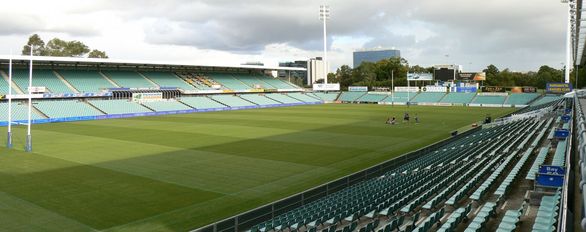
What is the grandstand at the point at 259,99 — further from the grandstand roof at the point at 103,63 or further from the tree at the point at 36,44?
the tree at the point at 36,44

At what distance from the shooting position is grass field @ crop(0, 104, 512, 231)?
49.2 ft

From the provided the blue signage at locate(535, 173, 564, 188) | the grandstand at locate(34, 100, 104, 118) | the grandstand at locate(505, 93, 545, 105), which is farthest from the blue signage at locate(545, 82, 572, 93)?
the grandstand at locate(34, 100, 104, 118)

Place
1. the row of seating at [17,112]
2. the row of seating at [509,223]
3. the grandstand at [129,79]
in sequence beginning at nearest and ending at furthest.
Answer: the row of seating at [509,223] → the row of seating at [17,112] → the grandstand at [129,79]

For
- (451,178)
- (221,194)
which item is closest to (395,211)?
(451,178)

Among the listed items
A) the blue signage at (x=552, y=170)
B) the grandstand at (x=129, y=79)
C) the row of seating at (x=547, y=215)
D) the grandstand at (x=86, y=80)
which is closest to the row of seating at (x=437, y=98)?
the grandstand at (x=129, y=79)

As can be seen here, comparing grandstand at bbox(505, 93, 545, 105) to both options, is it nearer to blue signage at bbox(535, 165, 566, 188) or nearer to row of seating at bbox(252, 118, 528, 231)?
row of seating at bbox(252, 118, 528, 231)

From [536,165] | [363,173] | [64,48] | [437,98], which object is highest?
[64,48]

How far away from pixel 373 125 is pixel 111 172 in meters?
29.0

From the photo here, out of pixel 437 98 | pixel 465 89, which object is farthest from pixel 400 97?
pixel 465 89

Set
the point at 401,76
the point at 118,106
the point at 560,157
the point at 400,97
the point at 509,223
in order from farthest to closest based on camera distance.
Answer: the point at 401,76, the point at 400,97, the point at 118,106, the point at 560,157, the point at 509,223

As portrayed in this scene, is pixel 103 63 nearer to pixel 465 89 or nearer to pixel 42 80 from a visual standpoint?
pixel 42 80

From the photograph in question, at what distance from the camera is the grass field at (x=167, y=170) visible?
49.2 feet

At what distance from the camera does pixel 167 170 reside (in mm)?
22031

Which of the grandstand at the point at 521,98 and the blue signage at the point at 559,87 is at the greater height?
the blue signage at the point at 559,87
